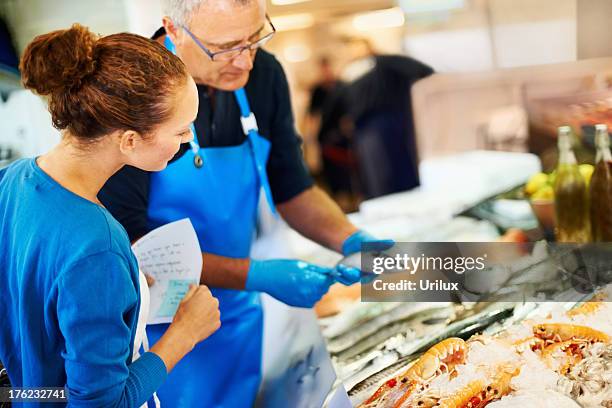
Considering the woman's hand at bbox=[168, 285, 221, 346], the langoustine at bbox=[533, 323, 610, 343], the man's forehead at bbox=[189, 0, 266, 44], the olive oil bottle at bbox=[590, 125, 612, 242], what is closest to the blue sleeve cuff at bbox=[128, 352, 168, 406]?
the woman's hand at bbox=[168, 285, 221, 346]

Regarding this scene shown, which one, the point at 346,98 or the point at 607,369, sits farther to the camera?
the point at 346,98

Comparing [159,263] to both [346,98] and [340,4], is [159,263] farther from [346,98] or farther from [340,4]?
[346,98]

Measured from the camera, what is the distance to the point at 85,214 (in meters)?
1.03

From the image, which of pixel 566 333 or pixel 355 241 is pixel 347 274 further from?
pixel 566 333

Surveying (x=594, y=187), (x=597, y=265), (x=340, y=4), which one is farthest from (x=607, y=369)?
(x=340, y=4)

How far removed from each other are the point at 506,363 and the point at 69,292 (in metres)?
0.84

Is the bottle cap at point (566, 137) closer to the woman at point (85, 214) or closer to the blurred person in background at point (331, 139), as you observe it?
the blurred person in background at point (331, 139)

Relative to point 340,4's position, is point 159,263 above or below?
below

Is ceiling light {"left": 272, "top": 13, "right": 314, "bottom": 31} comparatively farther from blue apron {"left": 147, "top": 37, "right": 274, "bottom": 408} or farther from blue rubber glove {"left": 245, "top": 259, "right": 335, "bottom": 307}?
blue rubber glove {"left": 245, "top": 259, "right": 335, "bottom": 307}

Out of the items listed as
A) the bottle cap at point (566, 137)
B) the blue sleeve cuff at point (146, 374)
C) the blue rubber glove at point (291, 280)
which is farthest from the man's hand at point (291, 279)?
the bottle cap at point (566, 137)

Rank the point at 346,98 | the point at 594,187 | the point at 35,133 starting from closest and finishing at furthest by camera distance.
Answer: the point at 35,133 < the point at 594,187 < the point at 346,98

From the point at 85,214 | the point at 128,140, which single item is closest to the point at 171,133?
the point at 128,140

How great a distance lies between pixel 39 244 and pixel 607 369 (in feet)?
3.50

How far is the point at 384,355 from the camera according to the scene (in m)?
1.48
